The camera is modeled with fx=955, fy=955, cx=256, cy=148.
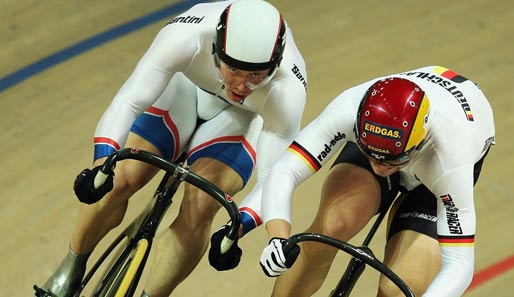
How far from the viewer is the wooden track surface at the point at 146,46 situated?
4.76 metres

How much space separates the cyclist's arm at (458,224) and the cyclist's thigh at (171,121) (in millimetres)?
1166

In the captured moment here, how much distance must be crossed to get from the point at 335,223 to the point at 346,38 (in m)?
2.85

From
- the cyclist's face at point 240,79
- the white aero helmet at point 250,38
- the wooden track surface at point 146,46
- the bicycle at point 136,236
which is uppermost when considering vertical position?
the white aero helmet at point 250,38

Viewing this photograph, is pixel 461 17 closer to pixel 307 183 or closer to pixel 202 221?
pixel 307 183

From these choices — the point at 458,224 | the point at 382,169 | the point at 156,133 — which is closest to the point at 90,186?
the point at 156,133

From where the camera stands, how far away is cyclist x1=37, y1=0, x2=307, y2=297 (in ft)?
11.6

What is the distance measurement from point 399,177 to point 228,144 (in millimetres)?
749

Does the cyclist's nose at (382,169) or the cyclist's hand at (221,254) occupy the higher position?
the cyclist's nose at (382,169)

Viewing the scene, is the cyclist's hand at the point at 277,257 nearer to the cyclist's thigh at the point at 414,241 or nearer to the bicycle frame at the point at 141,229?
the bicycle frame at the point at 141,229

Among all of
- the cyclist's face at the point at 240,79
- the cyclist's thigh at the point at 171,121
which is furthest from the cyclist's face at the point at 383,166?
the cyclist's thigh at the point at 171,121

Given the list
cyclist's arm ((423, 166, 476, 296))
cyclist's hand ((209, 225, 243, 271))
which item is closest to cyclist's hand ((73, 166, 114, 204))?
cyclist's hand ((209, 225, 243, 271))

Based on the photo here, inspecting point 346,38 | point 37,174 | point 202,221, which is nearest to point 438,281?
point 202,221

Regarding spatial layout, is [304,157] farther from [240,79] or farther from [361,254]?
[361,254]

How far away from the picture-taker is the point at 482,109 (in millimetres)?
3654
